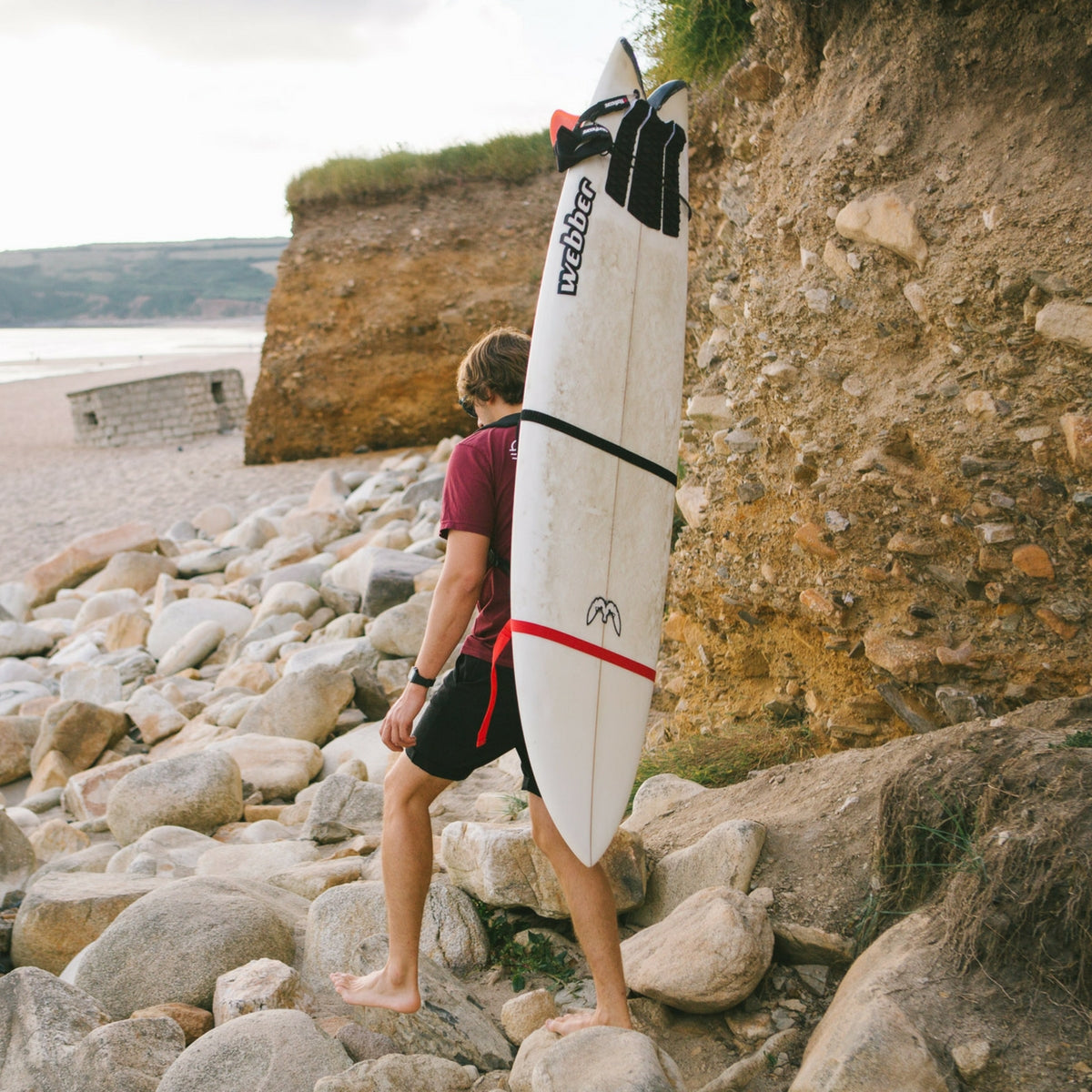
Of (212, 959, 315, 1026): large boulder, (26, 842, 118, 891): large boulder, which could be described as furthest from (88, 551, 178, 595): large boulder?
(212, 959, 315, 1026): large boulder

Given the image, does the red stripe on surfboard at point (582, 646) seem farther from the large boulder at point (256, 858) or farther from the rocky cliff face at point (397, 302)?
the rocky cliff face at point (397, 302)

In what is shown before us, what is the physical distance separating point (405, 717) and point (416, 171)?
1258 centimetres

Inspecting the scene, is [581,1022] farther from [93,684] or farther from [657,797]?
[93,684]

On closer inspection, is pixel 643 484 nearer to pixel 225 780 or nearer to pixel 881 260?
pixel 881 260

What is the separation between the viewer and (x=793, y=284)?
368cm

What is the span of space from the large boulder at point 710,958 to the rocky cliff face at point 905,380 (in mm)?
1072

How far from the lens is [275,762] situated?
17.8 ft

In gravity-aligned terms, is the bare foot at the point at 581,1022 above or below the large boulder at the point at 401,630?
above

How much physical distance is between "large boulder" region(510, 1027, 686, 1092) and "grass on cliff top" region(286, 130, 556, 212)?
41.6ft

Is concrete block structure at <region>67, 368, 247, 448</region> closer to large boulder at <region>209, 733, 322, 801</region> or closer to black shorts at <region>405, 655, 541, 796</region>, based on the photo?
large boulder at <region>209, 733, 322, 801</region>

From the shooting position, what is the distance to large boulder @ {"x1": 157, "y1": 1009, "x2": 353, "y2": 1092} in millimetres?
2355

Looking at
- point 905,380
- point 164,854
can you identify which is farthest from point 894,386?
point 164,854

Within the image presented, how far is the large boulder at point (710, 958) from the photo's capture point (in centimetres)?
245

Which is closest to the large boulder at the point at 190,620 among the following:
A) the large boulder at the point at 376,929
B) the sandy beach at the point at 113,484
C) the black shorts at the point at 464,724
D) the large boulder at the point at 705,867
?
the sandy beach at the point at 113,484
